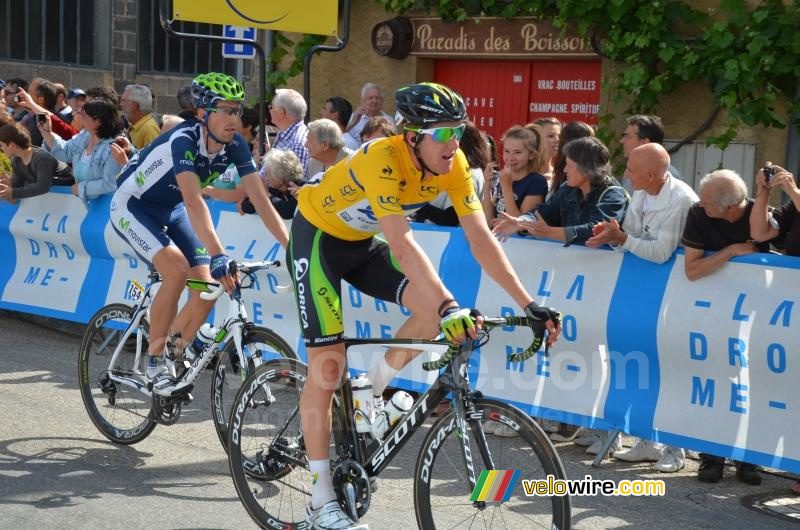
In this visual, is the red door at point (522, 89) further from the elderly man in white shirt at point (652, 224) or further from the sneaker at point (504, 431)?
the sneaker at point (504, 431)

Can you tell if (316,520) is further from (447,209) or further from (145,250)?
(447,209)

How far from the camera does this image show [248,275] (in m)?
5.83

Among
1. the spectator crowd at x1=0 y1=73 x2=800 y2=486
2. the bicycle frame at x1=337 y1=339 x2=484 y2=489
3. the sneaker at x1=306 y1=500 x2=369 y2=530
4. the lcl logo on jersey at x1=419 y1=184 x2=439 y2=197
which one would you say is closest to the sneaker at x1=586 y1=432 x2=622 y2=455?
the spectator crowd at x1=0 y1=73 x2=800 y2=486

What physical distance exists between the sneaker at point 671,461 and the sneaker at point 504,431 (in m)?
2.49

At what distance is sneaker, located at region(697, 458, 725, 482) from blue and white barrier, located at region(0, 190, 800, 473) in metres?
0.13

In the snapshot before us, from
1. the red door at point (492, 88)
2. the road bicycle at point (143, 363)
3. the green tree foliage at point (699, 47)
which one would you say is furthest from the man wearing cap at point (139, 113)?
the road bicycle at point (143, 363)

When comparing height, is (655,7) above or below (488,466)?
above

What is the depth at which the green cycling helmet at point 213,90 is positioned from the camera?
605cm

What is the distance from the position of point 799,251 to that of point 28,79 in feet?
68.6

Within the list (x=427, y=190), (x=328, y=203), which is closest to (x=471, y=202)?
(x=427, y=190)

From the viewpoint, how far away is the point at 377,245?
5.19 metres

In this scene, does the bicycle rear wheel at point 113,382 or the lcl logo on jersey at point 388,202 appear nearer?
the lcl logo on jersey at point 388,202

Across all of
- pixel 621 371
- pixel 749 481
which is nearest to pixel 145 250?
pixel 621 371

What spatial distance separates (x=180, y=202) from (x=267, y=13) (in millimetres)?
3754
